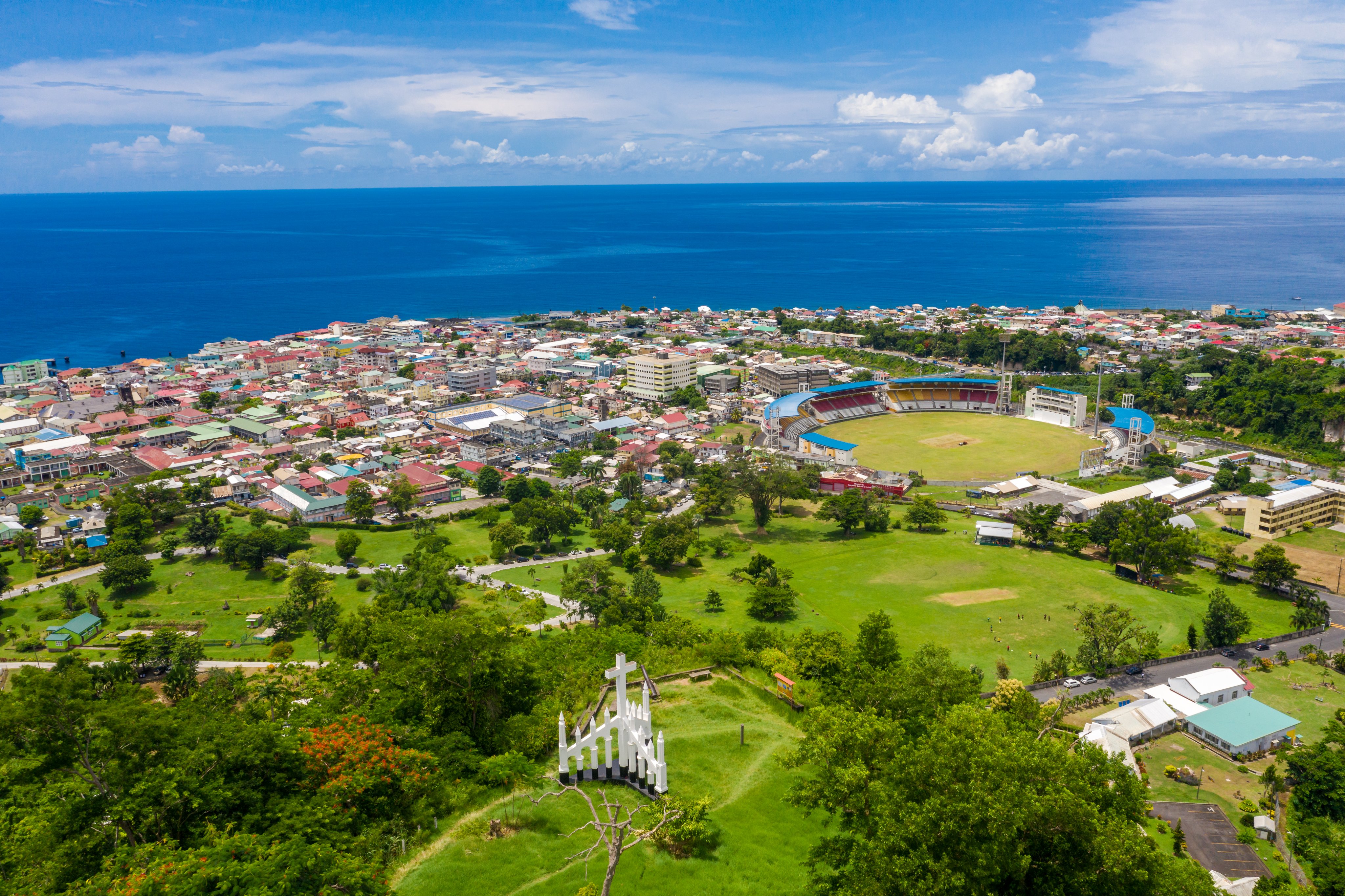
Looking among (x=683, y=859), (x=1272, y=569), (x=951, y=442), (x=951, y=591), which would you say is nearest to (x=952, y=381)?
(x=951, y=442)

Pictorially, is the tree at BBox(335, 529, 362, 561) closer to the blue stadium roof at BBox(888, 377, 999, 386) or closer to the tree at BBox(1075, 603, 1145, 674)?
the tree at BBox(1075, 603, 1145, 674)

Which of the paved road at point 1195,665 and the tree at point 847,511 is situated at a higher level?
the tree at point 847,511

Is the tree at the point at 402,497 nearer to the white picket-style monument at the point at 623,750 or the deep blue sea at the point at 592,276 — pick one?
the white picket-style monument at the point at 623,750

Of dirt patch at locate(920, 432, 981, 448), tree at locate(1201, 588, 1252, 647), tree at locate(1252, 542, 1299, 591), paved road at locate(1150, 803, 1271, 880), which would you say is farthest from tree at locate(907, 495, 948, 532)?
paved road at locate(1150, 803, 1271, 880)

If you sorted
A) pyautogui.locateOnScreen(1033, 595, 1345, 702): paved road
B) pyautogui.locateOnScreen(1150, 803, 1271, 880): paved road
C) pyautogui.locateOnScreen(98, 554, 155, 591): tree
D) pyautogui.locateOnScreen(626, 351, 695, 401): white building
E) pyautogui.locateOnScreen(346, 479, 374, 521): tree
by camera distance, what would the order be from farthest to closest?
pyautogui.locateOnScreen(626, 351, 695, 401): white building → pyautogui.locateOnScreen(346, 479, 374, 521): tree → pyautogui.locateOnScreen(98, 554, 155, 591): tree → pyautogui.locateOnScreen(1033, 595, 1345, 702): paved road → pyautogui.locateOnScreen(1150, 803, 1271, 880): paved road

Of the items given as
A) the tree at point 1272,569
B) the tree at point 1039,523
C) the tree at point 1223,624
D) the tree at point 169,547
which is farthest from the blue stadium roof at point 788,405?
the tree at point 169,547

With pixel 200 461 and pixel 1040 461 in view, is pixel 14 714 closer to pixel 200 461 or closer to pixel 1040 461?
pixel 200 461
